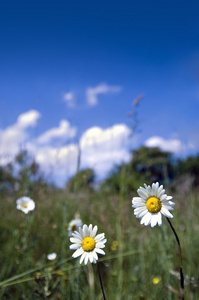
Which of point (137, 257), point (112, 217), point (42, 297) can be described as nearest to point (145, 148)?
point (112, 217)

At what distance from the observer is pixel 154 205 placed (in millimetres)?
793

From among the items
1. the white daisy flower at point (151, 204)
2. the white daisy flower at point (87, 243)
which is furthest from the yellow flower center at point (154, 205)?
the white daisy flower at point (87, 243)

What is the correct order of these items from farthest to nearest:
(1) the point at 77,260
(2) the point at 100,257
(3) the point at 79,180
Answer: (2) the point at 100,257 < (3) the point at 79,180 < (1) the point at 77,260

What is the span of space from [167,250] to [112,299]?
0.45m

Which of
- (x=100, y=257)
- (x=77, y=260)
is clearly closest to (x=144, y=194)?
(x=77, y=260)

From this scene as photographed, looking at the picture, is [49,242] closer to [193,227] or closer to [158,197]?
[193,227]

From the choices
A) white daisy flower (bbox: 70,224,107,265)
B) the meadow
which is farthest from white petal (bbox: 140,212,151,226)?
the meadow

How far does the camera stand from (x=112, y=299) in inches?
70.6

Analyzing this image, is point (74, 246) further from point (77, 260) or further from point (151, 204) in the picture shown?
point (77, 260)

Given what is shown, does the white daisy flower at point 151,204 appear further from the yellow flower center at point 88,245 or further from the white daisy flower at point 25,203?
the white daisy flower at point 25,203

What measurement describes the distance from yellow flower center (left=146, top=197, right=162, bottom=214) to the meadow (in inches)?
11.7

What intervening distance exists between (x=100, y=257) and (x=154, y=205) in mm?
2049

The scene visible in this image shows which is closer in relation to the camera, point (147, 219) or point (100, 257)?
point (147, 219)

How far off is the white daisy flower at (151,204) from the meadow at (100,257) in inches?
11.3
